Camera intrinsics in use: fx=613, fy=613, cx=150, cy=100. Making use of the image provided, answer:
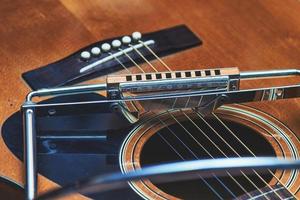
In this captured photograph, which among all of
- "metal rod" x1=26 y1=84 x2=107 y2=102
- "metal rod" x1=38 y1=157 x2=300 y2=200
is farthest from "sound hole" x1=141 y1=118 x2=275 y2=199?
"metal rod" x1=38 y1=157 x2=300 y2=200

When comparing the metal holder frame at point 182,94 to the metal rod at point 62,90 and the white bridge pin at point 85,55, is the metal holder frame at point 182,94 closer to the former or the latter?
the metal rod at point 62,90

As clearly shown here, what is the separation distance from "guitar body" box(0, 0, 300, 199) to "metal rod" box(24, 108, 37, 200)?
0.03 metres

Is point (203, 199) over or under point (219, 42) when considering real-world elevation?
under

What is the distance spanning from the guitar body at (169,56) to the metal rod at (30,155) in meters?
0.03

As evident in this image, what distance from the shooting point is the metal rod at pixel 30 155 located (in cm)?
71

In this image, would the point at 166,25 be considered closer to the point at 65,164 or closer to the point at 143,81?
the point at 143,81

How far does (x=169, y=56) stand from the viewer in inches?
38.1

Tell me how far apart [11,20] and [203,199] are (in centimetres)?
47

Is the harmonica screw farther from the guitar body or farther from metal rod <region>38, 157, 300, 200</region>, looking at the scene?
metal rod <region>38, 157, 300, 200</region>

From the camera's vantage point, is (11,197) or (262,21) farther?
(262,21)

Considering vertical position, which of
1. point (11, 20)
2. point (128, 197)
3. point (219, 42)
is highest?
point (11, 20)

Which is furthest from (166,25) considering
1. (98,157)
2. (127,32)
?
(98,157)

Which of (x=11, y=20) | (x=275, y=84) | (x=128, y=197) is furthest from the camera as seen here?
(x=11, y=20)

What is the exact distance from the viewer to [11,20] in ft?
3.37
